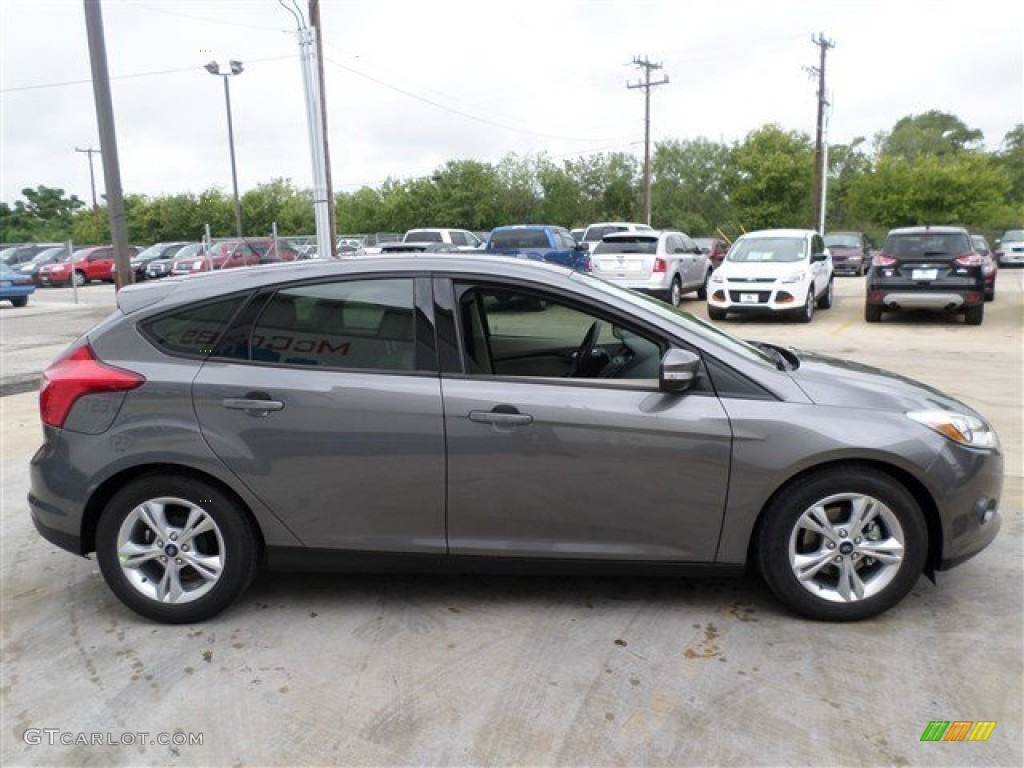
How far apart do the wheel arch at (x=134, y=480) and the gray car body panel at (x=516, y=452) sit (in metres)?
0.04

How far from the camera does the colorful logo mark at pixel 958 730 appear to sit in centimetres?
276

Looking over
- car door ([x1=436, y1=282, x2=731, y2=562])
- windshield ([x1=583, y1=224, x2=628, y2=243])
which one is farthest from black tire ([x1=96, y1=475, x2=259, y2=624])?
windshield ([x1=583, y1=224, x2=628, y2=243])

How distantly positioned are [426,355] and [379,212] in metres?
54.9

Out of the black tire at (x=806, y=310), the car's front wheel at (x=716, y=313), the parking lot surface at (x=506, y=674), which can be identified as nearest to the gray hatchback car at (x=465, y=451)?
the parking lot surface at (x=506, y=674)

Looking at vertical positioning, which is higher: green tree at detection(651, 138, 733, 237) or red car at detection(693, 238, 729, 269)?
green tree at detection(651, 138, 733, 237)

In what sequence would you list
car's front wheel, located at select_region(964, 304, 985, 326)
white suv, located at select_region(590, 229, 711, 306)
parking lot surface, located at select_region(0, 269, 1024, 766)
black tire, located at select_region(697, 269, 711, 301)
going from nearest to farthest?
1. parking lot surface, located at select_region(0, 269, 1024, 766)
2. car's front wheel, located at select_region(964, 304, 985, 326)
3. white suv, located at select_region(590, 229, 711, 306)
4. black tire, located at select_region(697, 269, 711, 301)

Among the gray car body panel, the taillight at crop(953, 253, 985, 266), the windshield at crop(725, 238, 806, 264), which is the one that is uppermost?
the windshield at crop(725, 238, 806, 264)

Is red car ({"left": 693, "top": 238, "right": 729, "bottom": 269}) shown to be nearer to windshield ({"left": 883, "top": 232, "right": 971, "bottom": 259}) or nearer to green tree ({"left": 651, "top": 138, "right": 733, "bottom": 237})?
windshield ({"left": 883, "top": 232, "right": 971, "bottom": 259})

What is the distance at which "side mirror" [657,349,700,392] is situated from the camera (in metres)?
3.31

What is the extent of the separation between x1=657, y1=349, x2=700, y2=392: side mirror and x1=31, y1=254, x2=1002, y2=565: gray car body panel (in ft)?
0.24

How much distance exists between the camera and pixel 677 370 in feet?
10.9

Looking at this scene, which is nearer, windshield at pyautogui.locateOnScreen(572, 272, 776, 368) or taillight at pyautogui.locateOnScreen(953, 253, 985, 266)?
windshield at pyautogui.locateOnScreen(572, 272, 776, 368)

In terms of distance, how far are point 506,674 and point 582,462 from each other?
0.88m

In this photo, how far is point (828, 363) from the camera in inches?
160
